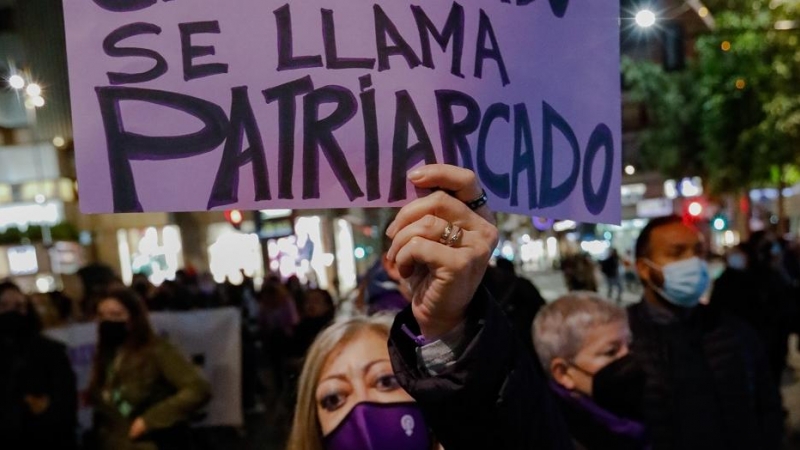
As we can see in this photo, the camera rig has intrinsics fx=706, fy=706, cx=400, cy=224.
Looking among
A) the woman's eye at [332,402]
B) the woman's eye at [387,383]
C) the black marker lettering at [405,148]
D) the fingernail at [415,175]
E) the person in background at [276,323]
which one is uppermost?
the black marker lettering at [405,148]

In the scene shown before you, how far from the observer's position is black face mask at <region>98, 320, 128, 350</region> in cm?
418

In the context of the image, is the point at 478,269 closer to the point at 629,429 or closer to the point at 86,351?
the point at 629,429

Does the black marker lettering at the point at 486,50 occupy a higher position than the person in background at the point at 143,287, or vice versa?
the black marker lettering at the point at 486,50

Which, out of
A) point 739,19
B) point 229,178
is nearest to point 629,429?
point 229,178

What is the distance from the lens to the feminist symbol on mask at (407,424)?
1.88 m

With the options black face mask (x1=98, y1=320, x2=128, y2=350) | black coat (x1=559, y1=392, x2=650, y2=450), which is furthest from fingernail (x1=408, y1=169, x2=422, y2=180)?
black face mask (x1=98, y1=320, x2=128, y2=350)

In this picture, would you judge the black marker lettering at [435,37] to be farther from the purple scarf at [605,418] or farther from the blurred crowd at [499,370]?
the purple scarf at [605,418]

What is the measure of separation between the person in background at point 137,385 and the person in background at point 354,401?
2.28m

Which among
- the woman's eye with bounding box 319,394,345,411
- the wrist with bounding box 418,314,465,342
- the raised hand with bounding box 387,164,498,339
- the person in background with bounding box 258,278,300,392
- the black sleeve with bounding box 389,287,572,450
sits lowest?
the person in background with bounding box 258,278,300,392

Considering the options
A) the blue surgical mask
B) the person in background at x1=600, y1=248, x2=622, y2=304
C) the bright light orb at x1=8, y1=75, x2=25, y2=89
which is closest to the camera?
the blue surgical mask

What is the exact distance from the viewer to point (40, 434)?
4367 mm

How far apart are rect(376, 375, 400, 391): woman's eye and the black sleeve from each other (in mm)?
724

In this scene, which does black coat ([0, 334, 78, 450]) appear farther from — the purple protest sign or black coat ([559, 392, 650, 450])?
the purple protest sign

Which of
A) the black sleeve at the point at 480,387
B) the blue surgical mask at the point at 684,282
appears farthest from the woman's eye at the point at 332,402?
the blue surgical mask at the point at 684,282
